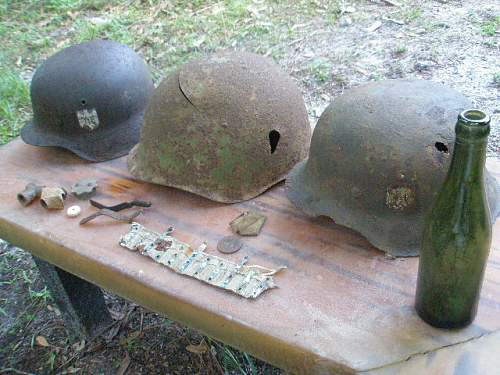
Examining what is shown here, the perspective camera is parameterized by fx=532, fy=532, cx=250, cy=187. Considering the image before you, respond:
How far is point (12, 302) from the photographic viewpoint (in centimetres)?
261

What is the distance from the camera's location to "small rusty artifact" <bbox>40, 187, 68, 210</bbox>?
6.16 ft

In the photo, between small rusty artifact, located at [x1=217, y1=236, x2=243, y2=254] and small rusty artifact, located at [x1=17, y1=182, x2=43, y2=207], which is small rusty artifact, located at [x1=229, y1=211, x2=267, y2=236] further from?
small rusty artifact, located at [x1=17, y1=182, x2=43, y2=207]

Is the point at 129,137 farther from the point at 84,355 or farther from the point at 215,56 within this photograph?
the point at 84,355

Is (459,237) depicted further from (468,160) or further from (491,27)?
(491,27)

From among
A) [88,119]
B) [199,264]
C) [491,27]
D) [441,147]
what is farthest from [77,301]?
[491,27]

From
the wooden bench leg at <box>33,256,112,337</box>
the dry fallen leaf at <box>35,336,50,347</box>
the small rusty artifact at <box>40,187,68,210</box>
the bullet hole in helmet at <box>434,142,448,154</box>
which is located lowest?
the dry fallen leaf at <box>35,336,50,347</box>

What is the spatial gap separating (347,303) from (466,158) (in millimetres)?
501

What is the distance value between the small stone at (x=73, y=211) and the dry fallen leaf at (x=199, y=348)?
82 centimetres

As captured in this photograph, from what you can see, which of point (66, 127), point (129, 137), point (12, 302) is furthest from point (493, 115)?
point (12, 302)

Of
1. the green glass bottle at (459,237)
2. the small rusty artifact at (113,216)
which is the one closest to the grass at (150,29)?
the small rusty artifact at (113,216)

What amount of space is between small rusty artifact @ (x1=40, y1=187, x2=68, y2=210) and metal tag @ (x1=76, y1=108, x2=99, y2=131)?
1.14ft

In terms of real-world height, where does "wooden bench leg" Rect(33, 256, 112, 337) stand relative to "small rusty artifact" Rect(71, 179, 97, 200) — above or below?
below

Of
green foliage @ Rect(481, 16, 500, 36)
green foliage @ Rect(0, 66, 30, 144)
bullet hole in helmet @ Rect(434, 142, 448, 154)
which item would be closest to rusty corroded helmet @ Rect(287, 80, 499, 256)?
bullet hole in helmet @ Rect(434, 142, 448, 154)

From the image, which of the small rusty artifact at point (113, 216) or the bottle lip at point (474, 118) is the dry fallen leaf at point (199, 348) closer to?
the small rusty artifact at point (113, 216)
